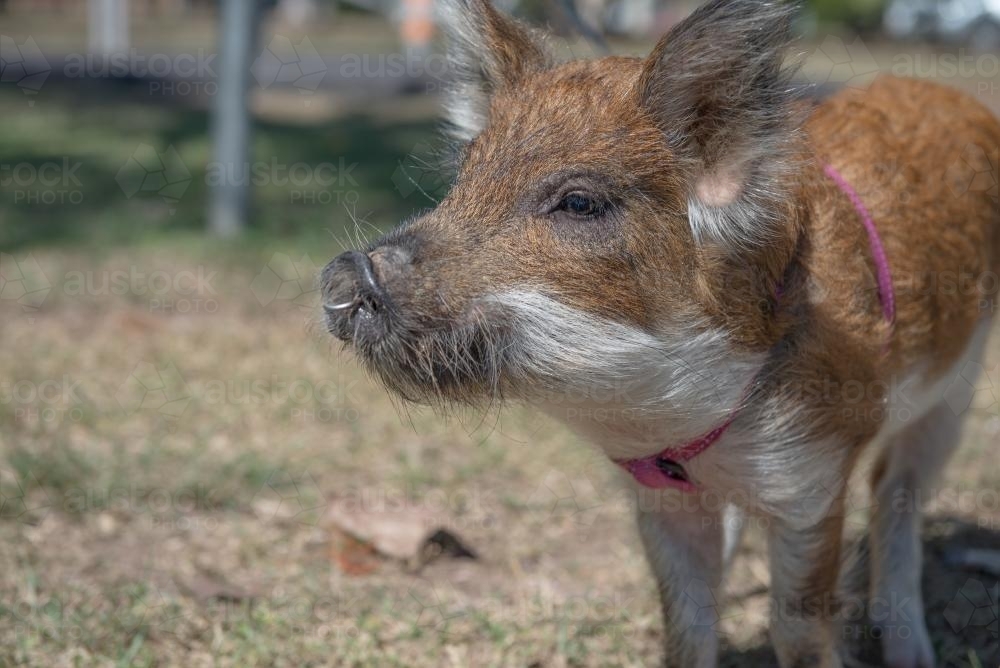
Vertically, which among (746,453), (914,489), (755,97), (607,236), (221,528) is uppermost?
(755,97)

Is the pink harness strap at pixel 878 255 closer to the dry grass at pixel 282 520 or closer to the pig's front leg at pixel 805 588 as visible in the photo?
the pig's front leg at pixel 805 588

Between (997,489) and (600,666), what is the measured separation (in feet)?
7.61

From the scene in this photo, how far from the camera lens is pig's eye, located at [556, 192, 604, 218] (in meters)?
2.76

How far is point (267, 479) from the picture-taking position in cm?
499

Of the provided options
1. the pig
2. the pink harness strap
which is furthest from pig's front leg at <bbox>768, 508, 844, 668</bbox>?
the pink harness strap

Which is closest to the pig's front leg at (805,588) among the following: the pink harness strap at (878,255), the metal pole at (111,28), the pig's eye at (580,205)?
the pink harness strap at (878,255)

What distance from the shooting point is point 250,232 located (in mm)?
8688

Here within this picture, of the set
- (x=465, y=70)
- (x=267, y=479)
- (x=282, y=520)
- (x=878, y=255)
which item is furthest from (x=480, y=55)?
(x=267, y=479)

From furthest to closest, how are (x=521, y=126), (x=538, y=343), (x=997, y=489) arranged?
1. (x=997, y=489)
2. (x=521, y=126)
3. (x=538, y=343)

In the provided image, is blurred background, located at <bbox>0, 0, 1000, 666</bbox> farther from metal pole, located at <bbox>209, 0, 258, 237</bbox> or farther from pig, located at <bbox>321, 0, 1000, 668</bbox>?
pig, located at <bbox>321, 0, 1000, 668</bbox>

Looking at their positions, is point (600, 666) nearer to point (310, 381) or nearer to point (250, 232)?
point (310, 381)

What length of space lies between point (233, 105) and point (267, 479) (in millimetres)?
4160

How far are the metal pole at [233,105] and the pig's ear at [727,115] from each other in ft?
19.7

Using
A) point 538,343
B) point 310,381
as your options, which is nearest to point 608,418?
point 538,343
